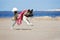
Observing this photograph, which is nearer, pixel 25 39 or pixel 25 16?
pixel 25 39

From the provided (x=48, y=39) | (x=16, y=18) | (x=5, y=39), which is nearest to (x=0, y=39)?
(x=5, y=39)

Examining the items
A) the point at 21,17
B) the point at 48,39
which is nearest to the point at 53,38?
the point at 48,39

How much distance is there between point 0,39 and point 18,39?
633mm

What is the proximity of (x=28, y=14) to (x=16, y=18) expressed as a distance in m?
0.65

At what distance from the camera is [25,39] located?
9602 millimetres

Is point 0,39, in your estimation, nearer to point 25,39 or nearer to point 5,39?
point 5,39

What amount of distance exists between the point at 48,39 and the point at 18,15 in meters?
4.36

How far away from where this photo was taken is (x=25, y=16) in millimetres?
13820

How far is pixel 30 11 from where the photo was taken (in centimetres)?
1411

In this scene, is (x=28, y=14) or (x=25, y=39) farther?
(x=28, y=14)

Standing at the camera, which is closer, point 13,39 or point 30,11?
point 13,39

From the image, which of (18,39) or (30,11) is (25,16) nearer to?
(30,11)

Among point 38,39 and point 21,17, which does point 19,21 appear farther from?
point 38,39

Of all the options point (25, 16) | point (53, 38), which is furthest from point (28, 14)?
point (53, 38)
